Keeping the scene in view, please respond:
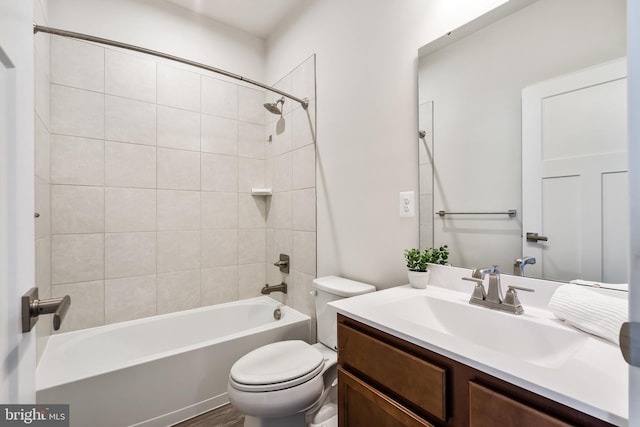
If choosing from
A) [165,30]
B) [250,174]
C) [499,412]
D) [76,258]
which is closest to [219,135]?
[250,174]

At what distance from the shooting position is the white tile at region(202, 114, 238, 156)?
7.36 ft

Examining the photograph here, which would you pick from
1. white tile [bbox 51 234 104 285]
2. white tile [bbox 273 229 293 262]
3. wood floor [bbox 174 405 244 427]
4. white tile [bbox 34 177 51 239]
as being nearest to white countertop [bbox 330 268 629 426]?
wood floor [bbox 174 405 244 427]

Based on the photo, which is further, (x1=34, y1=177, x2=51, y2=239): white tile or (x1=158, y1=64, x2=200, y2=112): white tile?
(x1=158, y1=64, x2=200, y2=112): white tile

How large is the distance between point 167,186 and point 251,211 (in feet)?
2.25

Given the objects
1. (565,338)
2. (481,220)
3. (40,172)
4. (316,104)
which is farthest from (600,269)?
(40,172)

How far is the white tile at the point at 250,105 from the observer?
243 cm

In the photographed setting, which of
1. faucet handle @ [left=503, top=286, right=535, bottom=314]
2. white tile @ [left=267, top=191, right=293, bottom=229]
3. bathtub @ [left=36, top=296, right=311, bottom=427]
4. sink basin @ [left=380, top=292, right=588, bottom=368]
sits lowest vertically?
bathtub @ [left=36, top=296, right=311, bottom=427]

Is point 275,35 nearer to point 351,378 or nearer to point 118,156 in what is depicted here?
point 118,156

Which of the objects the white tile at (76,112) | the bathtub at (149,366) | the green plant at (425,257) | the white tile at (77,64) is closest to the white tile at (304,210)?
the bathtub at (149,366)

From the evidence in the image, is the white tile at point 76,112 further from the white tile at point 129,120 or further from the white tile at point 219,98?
the white tile at point 219,98

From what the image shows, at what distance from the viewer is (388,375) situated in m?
0.83

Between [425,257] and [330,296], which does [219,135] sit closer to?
[330,296]

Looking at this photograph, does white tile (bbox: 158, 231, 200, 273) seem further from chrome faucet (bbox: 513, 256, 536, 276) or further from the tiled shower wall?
chrome faucet (bbox: 513, 256, 536, 276)

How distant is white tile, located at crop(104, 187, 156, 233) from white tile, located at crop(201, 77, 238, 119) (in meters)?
0.81
